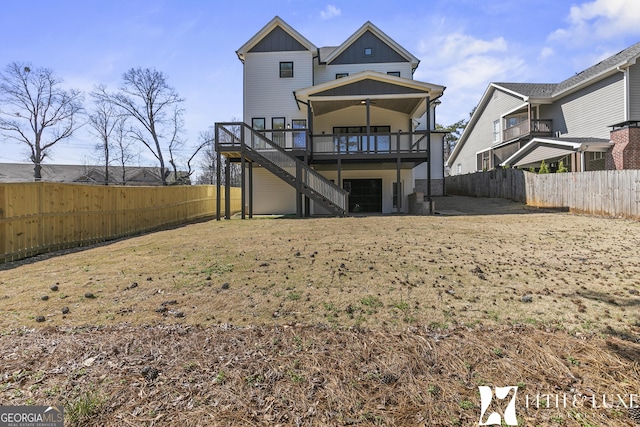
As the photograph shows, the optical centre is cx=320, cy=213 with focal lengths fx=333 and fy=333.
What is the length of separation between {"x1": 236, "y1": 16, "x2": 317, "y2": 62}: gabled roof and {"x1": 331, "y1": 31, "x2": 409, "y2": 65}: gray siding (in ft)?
7.16

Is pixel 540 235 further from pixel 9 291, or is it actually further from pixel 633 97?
pixel 633 97

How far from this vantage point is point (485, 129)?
97.5 ft

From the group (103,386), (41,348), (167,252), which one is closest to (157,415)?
(103,386)

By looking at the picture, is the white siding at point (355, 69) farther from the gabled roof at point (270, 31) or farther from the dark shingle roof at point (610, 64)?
the dark shingle roof at point (610, 64)

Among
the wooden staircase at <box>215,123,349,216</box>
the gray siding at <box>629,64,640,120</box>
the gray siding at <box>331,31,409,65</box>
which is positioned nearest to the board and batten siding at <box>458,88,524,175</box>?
the gray siding at <box>629,64,640,120</box>

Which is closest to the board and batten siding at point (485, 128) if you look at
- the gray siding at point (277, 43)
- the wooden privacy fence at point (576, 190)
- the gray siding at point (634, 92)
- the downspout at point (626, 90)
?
the downspout at point (626, 90)

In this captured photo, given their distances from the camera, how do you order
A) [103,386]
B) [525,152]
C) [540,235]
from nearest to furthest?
[103,386]
[540,235]
[525,152]

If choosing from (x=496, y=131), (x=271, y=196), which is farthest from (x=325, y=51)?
(x=496, y=131)

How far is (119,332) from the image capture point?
3.37m

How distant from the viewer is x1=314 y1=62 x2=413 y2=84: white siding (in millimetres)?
21250

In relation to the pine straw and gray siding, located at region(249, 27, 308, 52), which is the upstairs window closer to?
gray siding, located at region(249, 27, 308, 52)

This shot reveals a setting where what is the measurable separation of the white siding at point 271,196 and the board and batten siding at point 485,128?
1826cm

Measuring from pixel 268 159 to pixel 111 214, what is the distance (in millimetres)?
6755

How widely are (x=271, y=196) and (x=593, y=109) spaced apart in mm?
19647
